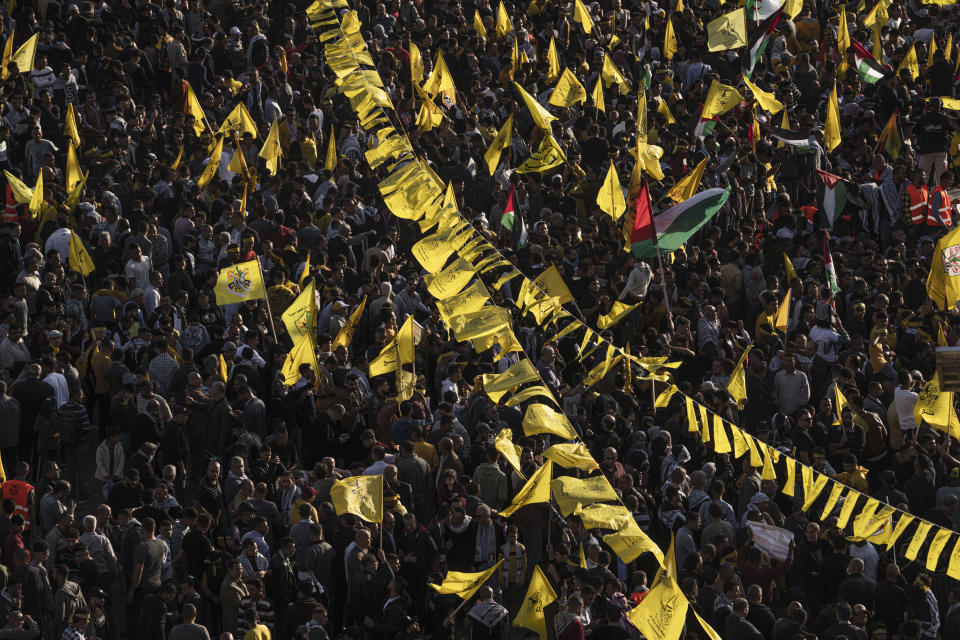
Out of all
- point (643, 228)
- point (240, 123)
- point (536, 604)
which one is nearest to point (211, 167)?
point (240, 123)

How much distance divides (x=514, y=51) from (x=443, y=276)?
31.7ft

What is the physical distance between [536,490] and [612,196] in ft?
24.5

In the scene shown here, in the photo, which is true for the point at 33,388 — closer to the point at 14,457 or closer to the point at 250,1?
the point at 14,457

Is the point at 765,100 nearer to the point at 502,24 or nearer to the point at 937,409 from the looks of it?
the point at 502,24

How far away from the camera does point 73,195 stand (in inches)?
859

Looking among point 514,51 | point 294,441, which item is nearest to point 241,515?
point 294,441

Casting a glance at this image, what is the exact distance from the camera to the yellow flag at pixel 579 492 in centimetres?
1546

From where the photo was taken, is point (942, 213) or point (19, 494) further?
point (942, 213)

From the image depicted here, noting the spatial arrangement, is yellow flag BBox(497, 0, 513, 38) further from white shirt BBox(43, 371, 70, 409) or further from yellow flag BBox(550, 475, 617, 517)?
yellow flag BBox(550, 475, 617, 517)

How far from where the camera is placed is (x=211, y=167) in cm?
2308

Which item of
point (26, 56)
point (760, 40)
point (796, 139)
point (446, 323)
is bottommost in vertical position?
point (796, 139)

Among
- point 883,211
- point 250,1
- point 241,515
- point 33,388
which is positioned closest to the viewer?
point 241,515

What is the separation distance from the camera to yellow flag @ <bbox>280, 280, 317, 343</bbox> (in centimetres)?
1933

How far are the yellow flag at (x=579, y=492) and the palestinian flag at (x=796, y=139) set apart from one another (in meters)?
9.72
